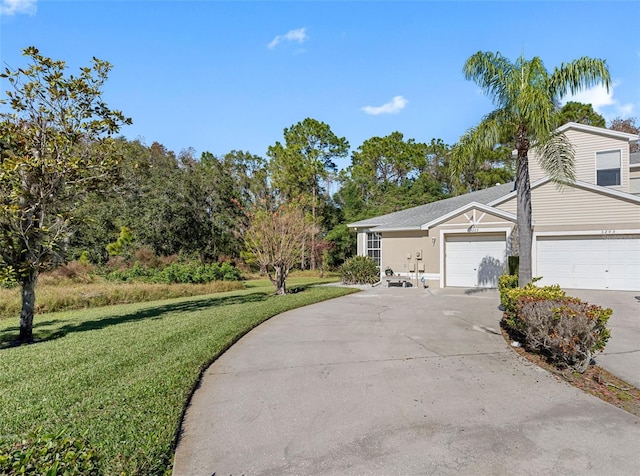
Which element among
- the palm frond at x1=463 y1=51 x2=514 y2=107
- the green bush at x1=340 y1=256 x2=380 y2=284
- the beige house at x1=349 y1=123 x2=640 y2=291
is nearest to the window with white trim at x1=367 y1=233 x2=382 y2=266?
the green bush at x1=340 y1=256 x2=380 y2=284

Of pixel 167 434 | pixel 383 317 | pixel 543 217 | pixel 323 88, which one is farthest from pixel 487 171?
pixel 167 434

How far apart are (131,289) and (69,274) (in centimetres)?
655

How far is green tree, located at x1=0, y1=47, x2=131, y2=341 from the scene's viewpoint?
8.21 metres

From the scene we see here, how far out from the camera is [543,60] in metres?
9.40

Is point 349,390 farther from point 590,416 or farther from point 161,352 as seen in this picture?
point 161,352

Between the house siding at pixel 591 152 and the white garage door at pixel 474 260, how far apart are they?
12.4 ft

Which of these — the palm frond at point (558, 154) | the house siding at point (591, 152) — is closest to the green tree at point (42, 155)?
the palm frond at point (558, 154)

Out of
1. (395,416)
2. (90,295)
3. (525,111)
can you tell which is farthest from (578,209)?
(90,295)

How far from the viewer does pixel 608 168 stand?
1529cm

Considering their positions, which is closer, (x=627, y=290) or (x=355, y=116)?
(x=627, y=290)

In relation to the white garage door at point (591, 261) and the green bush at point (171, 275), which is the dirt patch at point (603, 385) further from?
the green bush at point (171, 275)

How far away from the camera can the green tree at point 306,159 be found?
33.0 metres

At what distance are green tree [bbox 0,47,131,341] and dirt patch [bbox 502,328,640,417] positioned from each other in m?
10.3

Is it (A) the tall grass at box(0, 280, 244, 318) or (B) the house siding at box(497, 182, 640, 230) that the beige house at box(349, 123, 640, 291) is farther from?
(A) the tall grass at box(0, 280, 244, 318)
